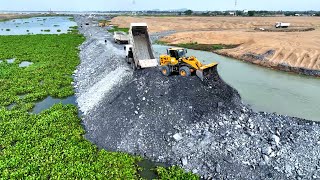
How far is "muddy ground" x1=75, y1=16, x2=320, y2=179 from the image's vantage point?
1146 cm

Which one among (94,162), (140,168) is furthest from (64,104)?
(140,168)

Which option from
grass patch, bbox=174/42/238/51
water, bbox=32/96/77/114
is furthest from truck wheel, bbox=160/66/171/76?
grass patch, bbox=174/42/238/51

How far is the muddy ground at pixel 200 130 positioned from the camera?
11456mm

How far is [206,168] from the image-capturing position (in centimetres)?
1156

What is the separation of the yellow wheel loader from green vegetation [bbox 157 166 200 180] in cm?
671

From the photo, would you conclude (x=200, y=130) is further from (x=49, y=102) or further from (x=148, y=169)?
(x=49, y=102)

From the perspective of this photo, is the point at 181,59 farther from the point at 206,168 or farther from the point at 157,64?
the point at 206,168

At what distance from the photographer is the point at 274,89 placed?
23.0 m

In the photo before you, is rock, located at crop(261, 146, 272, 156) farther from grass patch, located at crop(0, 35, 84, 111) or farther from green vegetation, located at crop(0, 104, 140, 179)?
grass patch, located at crop(0, 35, 84, 111)

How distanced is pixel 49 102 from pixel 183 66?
9.86m

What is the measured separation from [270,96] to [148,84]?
1014 centimetres

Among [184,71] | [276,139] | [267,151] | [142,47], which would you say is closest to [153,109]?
[184,71]

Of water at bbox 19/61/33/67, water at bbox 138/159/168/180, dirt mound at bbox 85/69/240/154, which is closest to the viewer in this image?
water at bbox 138/159/168/180

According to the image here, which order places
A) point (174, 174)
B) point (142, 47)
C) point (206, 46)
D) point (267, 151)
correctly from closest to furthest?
point (174, 174)
point (267, 151)
point (142, 47)
point (206, 46)
